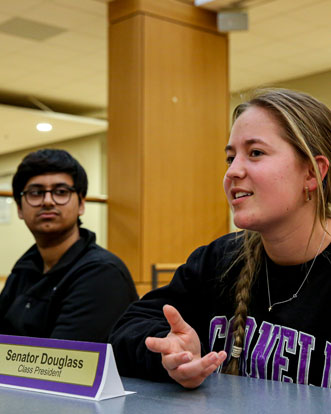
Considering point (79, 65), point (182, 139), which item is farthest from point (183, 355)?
point (79, 65)

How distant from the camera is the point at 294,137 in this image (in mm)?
1235

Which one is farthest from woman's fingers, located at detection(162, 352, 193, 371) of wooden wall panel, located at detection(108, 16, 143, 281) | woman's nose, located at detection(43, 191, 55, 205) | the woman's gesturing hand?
wooden wall panel, located at detection(108, 16, 143, 281)

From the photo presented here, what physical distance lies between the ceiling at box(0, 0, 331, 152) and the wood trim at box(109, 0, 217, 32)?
3.0 inches

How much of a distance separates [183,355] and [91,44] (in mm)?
5330

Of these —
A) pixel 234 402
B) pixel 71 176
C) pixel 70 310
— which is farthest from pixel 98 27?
pixel 234 402

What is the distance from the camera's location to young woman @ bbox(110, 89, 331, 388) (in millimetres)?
1174

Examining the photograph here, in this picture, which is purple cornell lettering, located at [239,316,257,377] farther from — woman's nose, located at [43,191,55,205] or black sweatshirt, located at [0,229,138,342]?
woman's nose, located at [43,191,55,205]

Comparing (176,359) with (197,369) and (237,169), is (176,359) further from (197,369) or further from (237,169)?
(237,169)

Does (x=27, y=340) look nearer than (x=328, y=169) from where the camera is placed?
Yes

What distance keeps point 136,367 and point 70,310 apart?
2.12 ft

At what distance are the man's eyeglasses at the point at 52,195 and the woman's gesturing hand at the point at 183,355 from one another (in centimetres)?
102

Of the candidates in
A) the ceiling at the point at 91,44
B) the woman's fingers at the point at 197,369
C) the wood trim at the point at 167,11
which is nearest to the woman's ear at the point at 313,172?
the woman's fingers at the point at 197,369

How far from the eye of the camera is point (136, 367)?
47.4 inches

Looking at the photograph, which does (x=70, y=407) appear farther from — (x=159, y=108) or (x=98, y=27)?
(x=98, y=27)
